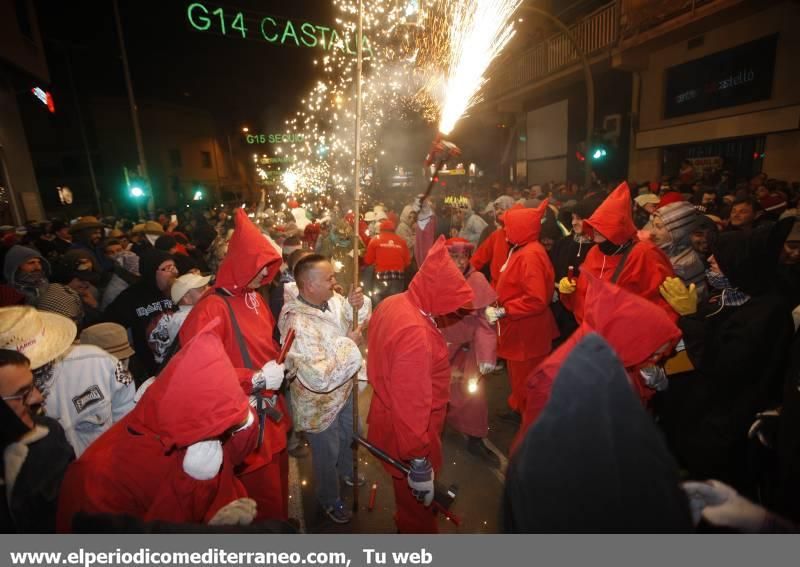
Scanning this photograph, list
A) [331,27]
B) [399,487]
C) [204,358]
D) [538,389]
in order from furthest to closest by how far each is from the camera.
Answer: [331,27]
[399,487]
[538,389]
[204,358]

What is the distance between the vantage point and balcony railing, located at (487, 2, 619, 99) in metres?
14.5

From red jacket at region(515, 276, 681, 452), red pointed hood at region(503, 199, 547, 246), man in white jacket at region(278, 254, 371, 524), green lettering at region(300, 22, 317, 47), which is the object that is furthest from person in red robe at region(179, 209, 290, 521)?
green lettering at region(300, 22, 317, 47)

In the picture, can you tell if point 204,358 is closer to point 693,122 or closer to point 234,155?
point 693,122

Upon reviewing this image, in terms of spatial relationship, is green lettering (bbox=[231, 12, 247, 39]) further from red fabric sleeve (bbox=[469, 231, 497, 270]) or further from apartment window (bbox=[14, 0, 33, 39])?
red fabric sleeve (bbox=[469, 231, 497, 270])

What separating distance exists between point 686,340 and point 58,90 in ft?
129

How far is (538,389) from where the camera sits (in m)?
2.54

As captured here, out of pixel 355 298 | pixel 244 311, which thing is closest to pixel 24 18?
pixel 244 311

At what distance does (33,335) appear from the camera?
2434mm

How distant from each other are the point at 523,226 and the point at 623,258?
114 centimetres

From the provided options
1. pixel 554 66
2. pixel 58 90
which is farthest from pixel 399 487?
pixel 58 90

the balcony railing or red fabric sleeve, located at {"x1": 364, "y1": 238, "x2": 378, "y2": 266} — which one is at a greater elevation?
the balcony railing

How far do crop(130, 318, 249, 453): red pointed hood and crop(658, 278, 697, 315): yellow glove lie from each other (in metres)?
3.85

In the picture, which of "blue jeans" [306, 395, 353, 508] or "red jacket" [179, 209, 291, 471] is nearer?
"red jacket" [179, 209, 291, 471]

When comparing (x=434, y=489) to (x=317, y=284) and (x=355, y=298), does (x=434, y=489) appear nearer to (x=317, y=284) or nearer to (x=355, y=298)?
(x=355, y=298)
